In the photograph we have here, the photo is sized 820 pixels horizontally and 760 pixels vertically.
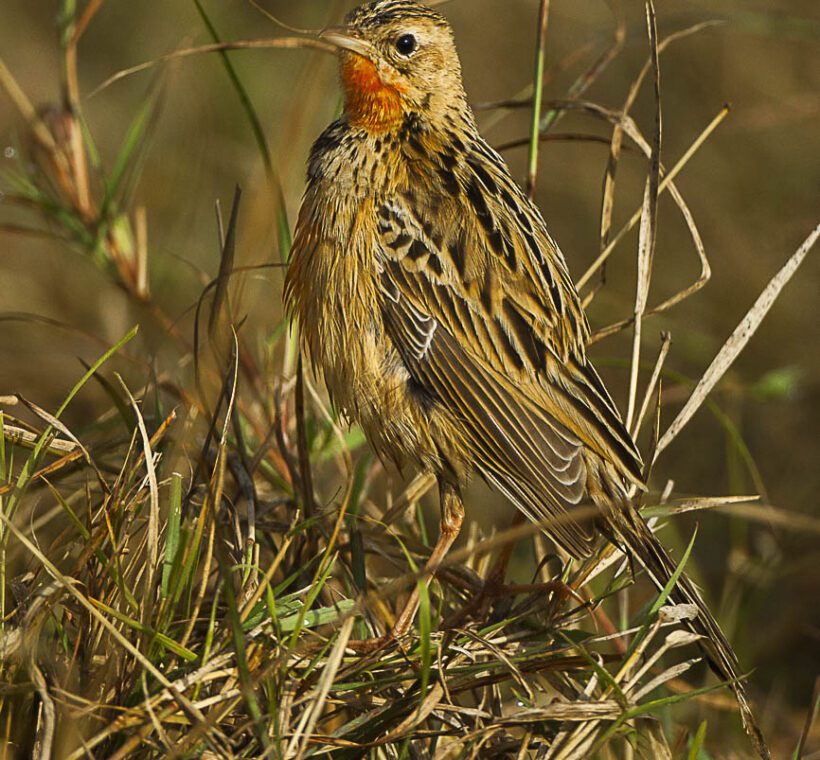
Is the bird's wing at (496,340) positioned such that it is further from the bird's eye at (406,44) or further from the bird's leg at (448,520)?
the bird's eye at (406,44)

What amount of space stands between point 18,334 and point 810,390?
4624 mm

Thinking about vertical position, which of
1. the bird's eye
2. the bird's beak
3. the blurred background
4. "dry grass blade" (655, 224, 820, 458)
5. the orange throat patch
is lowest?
the blurred background

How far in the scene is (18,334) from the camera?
24.3ft

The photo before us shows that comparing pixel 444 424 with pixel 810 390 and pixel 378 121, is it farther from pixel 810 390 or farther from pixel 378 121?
pixel 810 390

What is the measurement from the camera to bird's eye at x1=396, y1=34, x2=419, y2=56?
5.00 m

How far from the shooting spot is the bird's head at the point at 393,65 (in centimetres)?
490

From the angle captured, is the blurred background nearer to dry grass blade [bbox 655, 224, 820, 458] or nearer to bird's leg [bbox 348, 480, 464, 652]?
dry grass blade [bbox 655, 224, 820, 458]

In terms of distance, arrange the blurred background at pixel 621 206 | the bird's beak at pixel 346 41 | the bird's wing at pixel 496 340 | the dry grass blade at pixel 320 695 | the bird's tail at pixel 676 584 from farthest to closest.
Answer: the blurred background at pixel 621 206 < the bird's beak at pixel 346 41 < the bird's wing at pixel 496 340 < the bird's tail at pixel 676 584 < the dry grass blade at pixel 320 695

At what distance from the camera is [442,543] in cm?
455

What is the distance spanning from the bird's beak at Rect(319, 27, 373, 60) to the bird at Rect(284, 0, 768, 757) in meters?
0.01

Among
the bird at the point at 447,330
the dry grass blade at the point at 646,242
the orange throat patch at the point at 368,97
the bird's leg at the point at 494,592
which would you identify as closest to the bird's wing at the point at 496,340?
the bird at the point at 447,330

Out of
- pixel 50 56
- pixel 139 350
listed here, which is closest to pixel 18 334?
pixel 139 350

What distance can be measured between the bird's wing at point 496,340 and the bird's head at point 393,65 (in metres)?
0.44

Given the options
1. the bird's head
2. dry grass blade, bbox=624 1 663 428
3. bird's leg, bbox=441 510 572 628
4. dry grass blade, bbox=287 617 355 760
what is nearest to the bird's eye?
the bird's head
